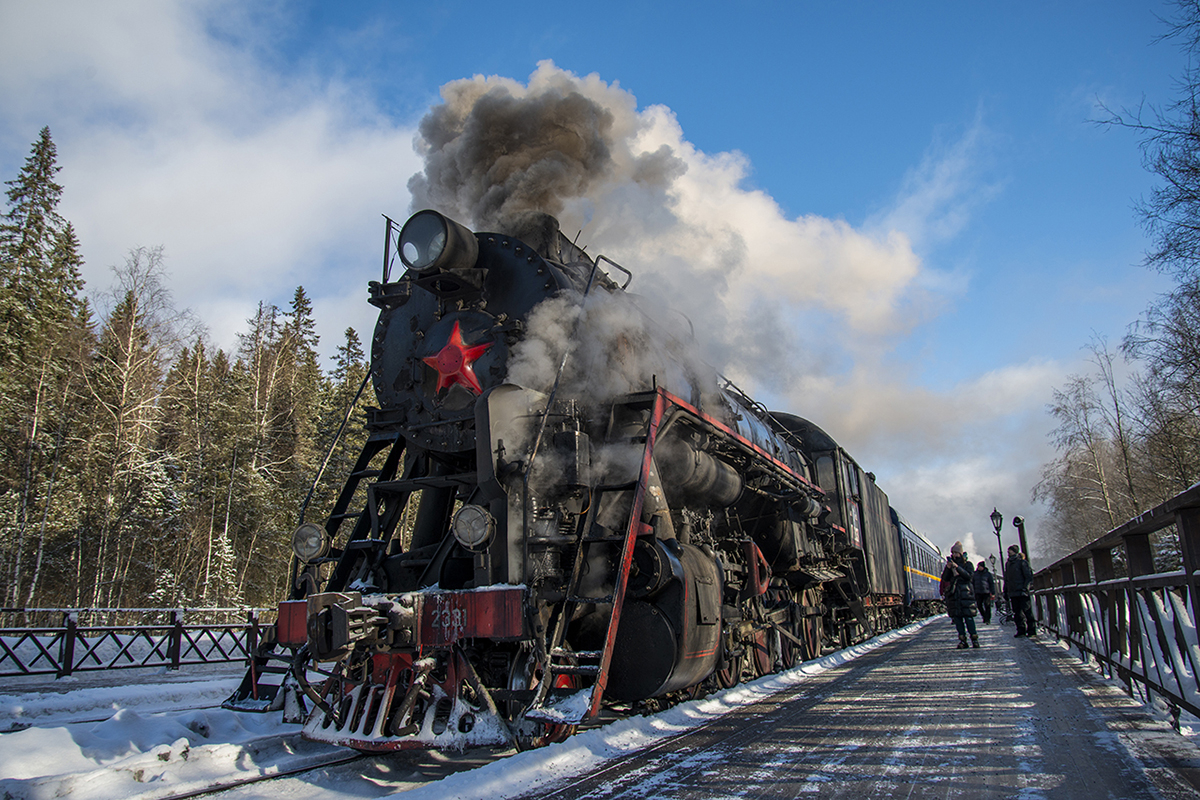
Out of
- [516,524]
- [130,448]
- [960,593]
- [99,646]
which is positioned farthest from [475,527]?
[130,448]

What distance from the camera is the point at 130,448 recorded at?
1720cm

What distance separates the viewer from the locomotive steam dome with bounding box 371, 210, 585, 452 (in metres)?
5.52

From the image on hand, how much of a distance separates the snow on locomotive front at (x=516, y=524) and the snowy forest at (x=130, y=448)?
1062 cm

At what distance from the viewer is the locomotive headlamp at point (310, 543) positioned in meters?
5.57

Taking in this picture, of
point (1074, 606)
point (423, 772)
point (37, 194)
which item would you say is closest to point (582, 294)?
point (423, 772)

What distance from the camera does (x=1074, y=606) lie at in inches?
360

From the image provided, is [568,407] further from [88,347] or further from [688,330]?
[88,347]

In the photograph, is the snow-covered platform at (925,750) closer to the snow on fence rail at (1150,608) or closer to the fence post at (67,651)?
the snow on fence rail at (1150,608)

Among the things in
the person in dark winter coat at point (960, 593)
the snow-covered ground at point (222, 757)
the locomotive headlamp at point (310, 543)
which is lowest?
the snow-covered ground at point (222, 757)

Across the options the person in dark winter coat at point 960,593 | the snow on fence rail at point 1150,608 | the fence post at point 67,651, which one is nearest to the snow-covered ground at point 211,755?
the snow on fence rail at point 1150,608

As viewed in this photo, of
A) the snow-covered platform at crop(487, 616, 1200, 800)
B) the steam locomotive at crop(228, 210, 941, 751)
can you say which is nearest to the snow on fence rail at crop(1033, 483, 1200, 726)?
the snow-covered platform at crop(487, 616, 1200, 800)

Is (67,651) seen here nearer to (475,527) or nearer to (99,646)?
(99,646)

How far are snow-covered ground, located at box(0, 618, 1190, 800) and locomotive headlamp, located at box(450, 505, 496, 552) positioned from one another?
1.22 m

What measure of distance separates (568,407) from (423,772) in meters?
2.55
